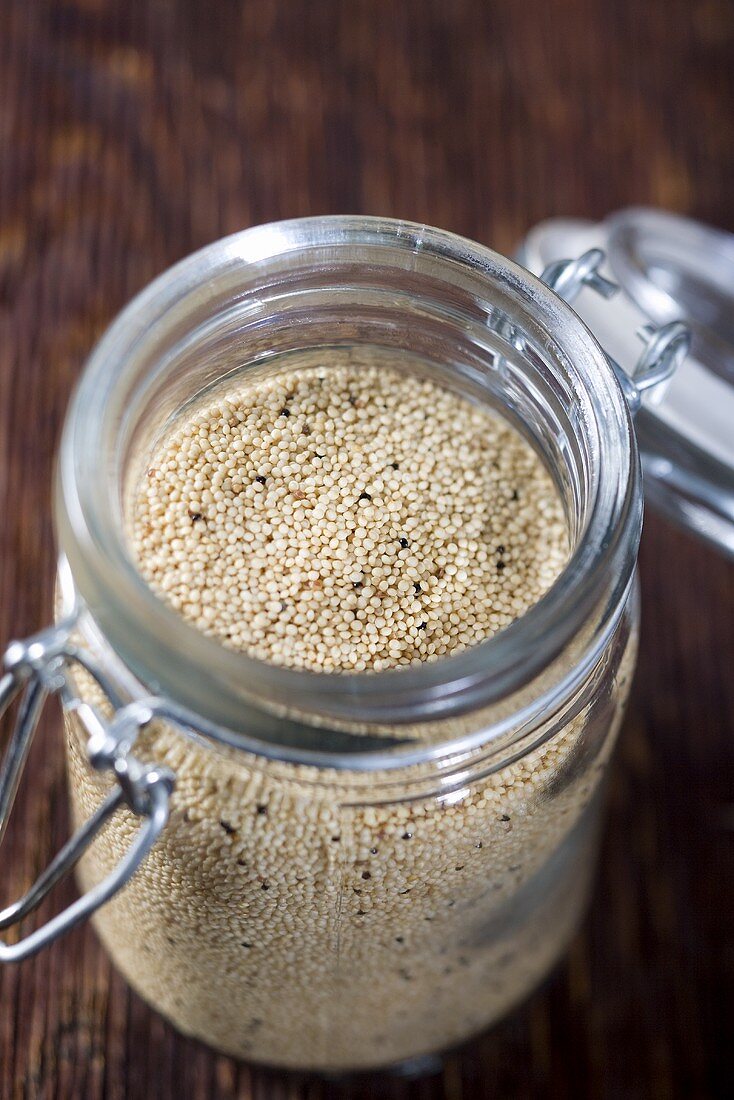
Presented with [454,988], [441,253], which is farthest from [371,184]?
[454,988]

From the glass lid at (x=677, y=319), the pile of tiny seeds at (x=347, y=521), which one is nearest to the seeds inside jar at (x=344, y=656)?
the pile of tiny seeds at (x=347, y=521)

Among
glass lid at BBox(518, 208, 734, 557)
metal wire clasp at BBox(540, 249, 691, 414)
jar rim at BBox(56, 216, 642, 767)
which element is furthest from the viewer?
glass lid at BBox(518, 208, 734, 557)

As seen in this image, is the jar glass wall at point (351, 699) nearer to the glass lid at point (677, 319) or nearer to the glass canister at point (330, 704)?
the glass canister at point (330, 704)

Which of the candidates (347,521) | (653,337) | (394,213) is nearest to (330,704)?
(347,521)

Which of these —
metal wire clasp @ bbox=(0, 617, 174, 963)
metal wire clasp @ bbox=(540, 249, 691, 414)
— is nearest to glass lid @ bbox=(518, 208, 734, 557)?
metal wire clasp @ bbox=(540, 249, 691, 414)

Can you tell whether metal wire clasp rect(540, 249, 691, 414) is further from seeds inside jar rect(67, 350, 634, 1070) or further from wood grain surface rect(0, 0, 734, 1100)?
wood grain surface rect(0, 0, 734, 1100)

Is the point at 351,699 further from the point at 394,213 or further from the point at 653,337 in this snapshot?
the point at 394,213

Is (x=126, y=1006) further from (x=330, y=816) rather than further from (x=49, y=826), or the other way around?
(x=330, y=816)
